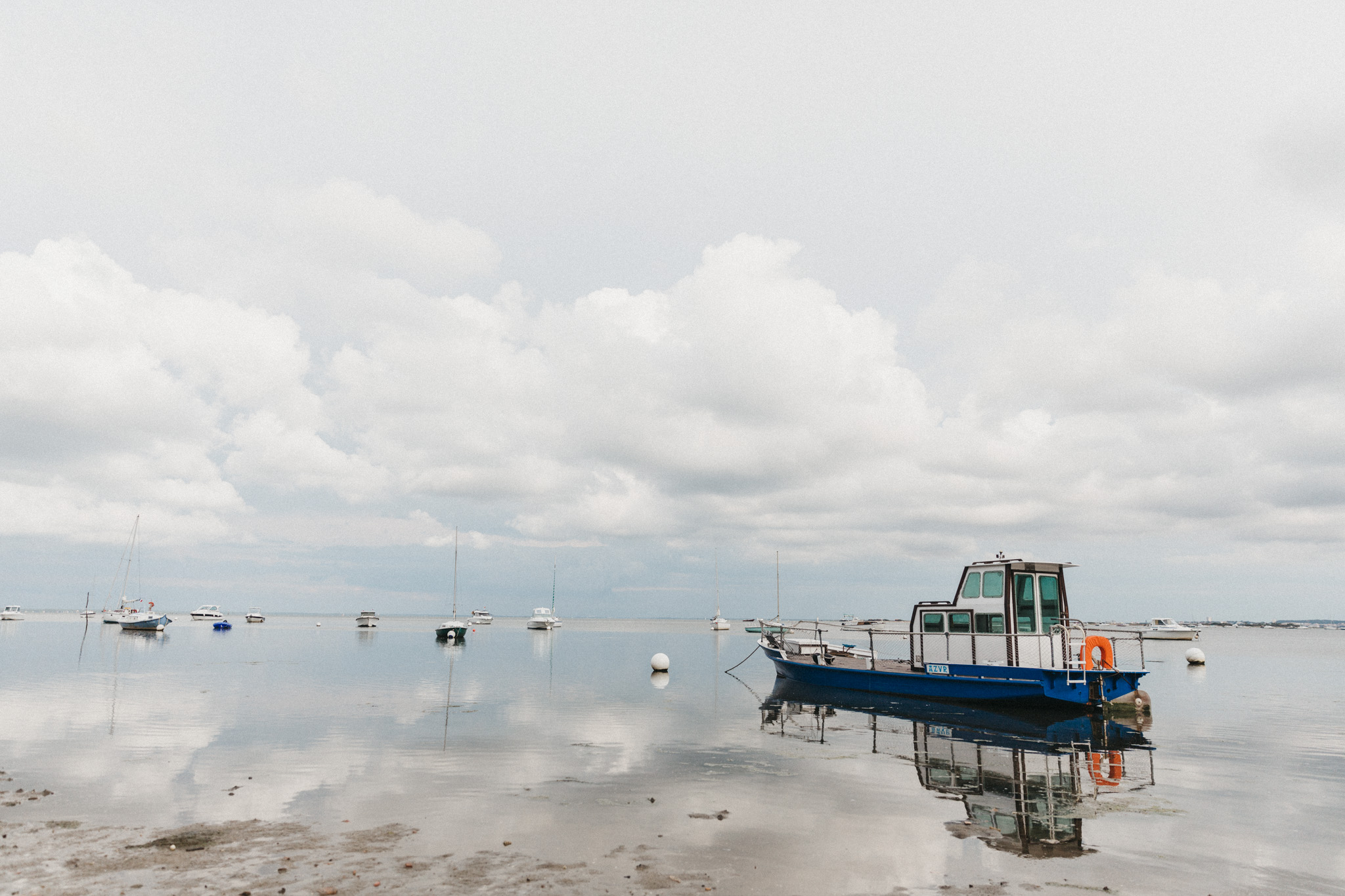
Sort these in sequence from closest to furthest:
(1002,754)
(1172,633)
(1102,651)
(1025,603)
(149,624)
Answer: (1002,754), (1102,651), (1025,603), (149,624), (1172,633)

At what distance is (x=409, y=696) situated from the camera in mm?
39156

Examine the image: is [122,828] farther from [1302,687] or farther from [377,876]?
[1302,687]

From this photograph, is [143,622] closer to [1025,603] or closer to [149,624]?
[149,624]

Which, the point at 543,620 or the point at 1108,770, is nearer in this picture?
the point at 1108,770

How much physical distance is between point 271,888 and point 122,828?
574cm

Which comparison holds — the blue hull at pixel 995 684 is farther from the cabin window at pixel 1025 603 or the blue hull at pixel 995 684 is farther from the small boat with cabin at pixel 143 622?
the small boat with cabin at pixel 143 622

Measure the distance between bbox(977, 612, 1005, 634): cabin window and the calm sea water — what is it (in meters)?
3.69

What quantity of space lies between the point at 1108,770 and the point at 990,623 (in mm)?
12424

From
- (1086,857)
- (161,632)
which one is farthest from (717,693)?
(161,632)

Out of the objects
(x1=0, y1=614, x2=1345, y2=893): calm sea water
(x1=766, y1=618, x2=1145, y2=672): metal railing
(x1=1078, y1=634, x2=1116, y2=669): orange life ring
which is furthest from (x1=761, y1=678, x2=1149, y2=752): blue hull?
(x1=1078, y1=634, x2=1116, y2=669): orange life ring

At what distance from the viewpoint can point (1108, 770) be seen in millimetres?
20672

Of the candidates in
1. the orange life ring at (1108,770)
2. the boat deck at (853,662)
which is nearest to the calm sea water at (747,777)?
the orange life ring at (1108,770)

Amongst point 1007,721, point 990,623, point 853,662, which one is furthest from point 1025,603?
point 853,662

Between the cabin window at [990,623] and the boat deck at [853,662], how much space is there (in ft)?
14.5
